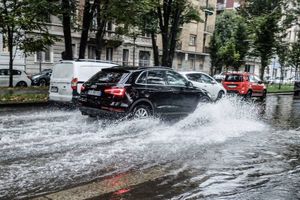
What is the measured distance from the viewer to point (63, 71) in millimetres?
12820

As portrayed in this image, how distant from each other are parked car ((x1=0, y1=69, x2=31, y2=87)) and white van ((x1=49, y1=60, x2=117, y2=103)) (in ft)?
42.6

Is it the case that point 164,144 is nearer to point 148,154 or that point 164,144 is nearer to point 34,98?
point 148,154

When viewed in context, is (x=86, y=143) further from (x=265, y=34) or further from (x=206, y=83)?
(x=265, y=34)

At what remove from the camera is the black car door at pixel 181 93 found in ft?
35.6

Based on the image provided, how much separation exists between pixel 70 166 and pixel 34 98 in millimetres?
10190

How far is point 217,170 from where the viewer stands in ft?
20.4

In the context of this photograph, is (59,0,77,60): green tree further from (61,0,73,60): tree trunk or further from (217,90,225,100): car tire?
(217,90,225,100): car tire

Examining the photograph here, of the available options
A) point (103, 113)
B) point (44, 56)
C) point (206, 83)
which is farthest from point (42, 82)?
point (103, 113)

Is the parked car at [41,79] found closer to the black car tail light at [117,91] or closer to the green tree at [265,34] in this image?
the green tree at [265,34]

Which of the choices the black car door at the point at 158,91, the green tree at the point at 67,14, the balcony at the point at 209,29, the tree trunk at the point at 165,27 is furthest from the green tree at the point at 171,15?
the balcony at the point at 209,29

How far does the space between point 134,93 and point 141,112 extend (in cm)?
58

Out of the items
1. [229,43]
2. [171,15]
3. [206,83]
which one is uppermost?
[171,15]

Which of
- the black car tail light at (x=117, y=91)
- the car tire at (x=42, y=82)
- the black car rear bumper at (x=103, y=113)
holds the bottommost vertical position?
the car tire at (x=42, y=82)

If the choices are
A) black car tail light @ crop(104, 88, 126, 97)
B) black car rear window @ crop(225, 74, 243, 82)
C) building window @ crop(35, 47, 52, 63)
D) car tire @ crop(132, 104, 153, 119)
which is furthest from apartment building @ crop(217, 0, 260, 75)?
black car tail light @ crop(104, 88, 126, 97)
